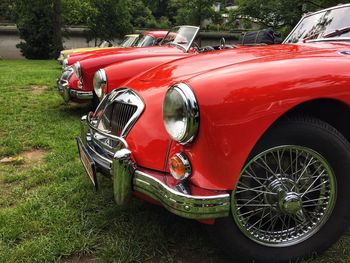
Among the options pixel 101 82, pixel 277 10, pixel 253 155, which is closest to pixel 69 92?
pixel 101 82

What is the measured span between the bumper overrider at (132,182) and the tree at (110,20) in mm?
24579

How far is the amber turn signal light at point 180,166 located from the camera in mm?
2066

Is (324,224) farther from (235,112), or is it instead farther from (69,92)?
(69,92)

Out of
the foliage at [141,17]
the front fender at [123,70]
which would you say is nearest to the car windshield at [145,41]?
the front fender at [123,70]

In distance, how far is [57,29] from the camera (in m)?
23.3

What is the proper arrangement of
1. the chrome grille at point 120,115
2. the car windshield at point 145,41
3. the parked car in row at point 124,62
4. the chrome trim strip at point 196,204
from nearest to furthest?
the chrome trim strip at point 196,204 → the chrome grille at point 120,115 → the parked car in row at point 124,62 → the car windshield at point 145,41

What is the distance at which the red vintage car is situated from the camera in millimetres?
2018

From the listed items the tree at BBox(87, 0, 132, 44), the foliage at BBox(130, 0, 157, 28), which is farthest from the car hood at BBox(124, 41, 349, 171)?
the foliage at BBox(130, 0, 157, 28)

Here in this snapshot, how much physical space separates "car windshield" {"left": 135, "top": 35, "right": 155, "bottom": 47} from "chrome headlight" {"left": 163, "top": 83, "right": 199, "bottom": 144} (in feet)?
21.8

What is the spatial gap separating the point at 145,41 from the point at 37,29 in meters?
16.9

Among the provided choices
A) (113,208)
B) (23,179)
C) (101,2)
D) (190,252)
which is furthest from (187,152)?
(101,2)

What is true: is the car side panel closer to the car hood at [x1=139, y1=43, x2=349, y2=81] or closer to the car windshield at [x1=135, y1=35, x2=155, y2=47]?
the car hood at [x1=139, y1=43, x2=349, y2=81]

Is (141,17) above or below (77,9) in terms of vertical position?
below

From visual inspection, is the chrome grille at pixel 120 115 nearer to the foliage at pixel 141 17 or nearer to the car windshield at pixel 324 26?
the car windshield at pixel 324 26
